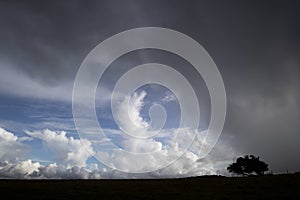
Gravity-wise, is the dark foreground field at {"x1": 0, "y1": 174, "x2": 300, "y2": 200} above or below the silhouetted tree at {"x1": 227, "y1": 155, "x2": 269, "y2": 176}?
below

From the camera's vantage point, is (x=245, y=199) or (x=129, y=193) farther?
(x=129, y=193)

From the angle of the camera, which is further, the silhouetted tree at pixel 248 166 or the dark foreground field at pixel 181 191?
the silhouetted tree at pixel 248 166

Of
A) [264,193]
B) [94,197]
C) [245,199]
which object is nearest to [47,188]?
[94,197]

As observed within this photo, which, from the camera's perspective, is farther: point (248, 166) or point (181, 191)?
point (248, 166)

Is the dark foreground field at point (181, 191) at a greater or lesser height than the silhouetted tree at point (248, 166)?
lesser

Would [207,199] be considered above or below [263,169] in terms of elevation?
below

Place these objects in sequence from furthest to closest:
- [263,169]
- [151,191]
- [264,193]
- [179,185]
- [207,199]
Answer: [263,169] < [179,185] < [151,191] < [264,193] < [207,199]

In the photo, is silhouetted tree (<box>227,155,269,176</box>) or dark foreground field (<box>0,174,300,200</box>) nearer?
dark foreground field (<box>0,174,300,200</box>)

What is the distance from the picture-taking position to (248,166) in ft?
271

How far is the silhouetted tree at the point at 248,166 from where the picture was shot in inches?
3189

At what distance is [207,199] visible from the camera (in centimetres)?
3422

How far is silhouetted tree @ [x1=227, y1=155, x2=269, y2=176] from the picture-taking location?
81.0m

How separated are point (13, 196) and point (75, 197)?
7083 millimetres

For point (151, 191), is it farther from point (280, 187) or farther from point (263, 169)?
point (263, 169)
